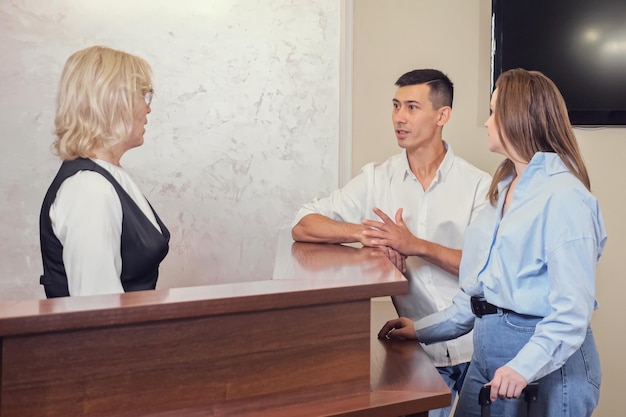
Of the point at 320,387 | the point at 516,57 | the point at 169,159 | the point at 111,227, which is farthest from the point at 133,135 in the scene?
the point at 516,57

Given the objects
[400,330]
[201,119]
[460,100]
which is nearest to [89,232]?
[400,330]

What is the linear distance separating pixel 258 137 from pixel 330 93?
396mm

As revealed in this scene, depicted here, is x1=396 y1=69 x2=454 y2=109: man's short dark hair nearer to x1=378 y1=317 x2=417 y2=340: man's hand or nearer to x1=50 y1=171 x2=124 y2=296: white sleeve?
x1=378 y1=317 x2=417 y2=340: man's hand

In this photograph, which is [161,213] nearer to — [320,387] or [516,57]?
[516,57]

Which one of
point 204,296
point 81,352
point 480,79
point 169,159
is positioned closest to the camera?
point 81,352

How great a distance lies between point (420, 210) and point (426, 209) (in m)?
0.02

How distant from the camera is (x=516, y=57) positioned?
11.5 ft

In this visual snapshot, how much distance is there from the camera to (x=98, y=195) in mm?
1662

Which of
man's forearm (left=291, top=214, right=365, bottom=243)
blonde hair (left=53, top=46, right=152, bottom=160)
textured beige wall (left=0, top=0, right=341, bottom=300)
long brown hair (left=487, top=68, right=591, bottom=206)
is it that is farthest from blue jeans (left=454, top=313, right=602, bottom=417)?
textured beige wall (left=0, top=0, right=341, bottom=300)

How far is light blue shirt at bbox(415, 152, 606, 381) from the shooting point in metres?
1.60

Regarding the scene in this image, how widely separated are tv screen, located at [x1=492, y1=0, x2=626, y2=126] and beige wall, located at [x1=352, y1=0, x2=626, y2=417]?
0.16m

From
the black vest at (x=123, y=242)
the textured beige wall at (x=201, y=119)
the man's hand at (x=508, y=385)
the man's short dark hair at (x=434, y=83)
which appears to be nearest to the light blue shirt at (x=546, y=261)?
the man's hand at (x=508, y=385)

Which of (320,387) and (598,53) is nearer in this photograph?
(320,387)

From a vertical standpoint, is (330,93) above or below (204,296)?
above
